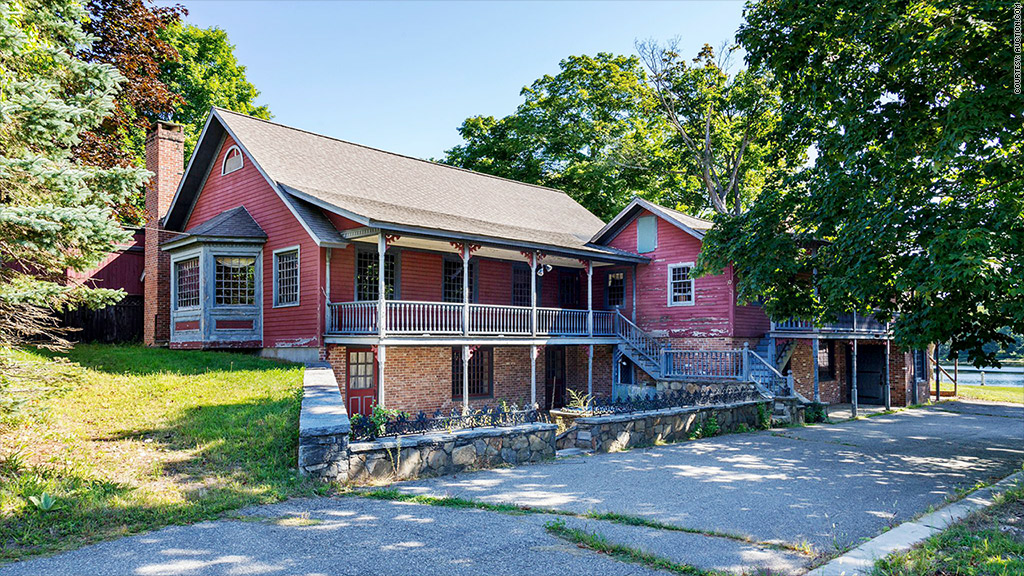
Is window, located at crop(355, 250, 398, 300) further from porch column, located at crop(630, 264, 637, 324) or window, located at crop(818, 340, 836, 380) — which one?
window, located at crop(818, 340, 836, 380)

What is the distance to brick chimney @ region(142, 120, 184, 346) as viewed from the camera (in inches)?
787

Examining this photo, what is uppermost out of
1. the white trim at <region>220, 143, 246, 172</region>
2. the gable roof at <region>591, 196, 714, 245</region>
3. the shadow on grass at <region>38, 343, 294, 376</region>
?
the white trim at <region>220, 143, 246, 172</region>

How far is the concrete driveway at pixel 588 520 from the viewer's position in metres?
5.57

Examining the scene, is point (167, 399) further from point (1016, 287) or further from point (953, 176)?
point (953, 176)

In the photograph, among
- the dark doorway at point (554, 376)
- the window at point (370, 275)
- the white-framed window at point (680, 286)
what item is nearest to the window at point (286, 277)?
the window at point (370, 275)

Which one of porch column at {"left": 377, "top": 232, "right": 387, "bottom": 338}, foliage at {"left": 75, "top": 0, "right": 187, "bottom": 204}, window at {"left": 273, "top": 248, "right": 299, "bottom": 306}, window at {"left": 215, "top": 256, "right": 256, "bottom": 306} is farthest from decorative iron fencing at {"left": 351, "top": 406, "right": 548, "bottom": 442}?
foliage at {"left": 75, "top": 0, "right": 187, "bottom": 204}

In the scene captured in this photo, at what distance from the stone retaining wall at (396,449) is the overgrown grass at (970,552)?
5503 millimetres

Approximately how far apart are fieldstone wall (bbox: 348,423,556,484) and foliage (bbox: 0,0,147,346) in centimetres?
447

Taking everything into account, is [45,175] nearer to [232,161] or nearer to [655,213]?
[232,161]

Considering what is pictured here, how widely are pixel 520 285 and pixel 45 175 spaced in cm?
1477

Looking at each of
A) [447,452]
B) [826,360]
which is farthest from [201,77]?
[826,360]

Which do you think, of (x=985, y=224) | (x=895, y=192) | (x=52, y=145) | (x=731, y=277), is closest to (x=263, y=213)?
(x=52, y=145)

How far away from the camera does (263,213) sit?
18.2 m

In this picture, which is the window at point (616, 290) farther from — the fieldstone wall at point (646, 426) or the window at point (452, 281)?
the fieldstone wall at point (646, 426)
